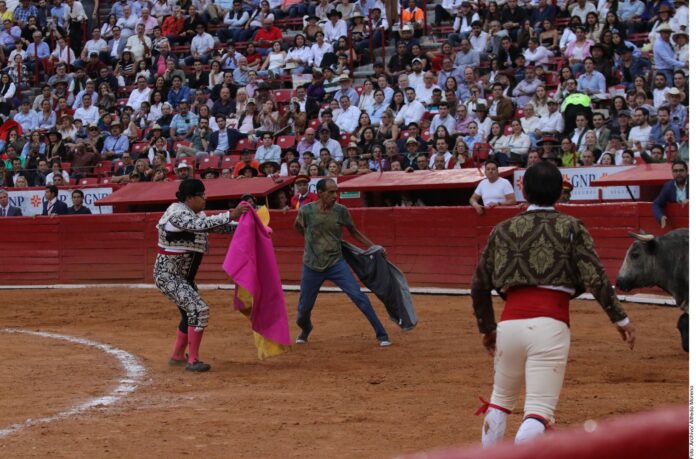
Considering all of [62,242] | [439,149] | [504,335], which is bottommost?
[62,242]

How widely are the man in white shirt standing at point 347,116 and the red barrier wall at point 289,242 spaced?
3.37 metres

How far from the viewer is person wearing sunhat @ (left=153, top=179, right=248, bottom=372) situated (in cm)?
933

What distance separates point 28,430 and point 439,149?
11.0m

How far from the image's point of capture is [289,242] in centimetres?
1678

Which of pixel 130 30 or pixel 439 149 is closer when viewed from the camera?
pixel 439 149

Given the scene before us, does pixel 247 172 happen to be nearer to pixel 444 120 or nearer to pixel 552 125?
pixel 444 120

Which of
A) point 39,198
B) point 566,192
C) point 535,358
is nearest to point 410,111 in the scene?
point 566,192

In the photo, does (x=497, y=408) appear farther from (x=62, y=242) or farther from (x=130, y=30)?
(x=130, y=30)

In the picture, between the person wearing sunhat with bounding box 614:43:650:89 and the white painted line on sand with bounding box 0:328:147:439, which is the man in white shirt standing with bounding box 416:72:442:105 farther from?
→ the white painted line on sand with bounding box 0:328:147:439

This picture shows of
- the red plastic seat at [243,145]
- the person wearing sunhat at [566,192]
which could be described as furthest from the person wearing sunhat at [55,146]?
the person wearing sunhat at [566,192]

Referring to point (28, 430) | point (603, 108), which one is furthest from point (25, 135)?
point (28, 430)

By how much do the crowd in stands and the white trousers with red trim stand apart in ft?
32.0

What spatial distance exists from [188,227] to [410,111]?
1029cm

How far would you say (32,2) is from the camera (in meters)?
29.3
